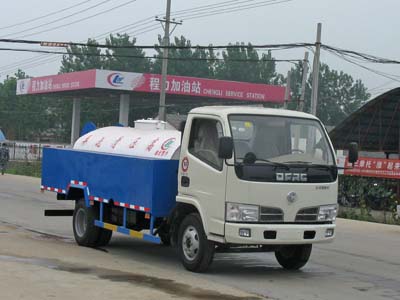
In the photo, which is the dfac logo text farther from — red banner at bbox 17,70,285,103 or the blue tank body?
the blue tank body

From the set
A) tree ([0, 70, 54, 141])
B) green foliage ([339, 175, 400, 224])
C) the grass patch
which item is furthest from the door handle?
tree ([0, 70, 54, 141])

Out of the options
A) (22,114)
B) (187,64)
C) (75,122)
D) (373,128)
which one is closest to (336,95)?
(187,64)

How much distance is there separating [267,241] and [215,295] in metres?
1.34

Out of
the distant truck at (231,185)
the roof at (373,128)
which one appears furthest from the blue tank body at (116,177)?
the roof at (373,128)

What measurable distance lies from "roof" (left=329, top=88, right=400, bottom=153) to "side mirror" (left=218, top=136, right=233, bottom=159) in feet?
60.8

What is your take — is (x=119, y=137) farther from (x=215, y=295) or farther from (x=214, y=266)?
(x=215, y=295)

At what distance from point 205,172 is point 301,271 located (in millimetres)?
2353

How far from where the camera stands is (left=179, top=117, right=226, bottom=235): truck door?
9883 mm

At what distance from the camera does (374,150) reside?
96.2ft

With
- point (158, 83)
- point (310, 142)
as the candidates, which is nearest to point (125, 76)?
point (158, 83)

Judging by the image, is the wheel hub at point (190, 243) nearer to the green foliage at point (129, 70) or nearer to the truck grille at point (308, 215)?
the truck grille at point (308, 215)

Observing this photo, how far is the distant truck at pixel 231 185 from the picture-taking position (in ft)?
32.0

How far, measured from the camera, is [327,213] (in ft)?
33.9

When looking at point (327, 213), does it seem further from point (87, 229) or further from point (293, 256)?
point (87, 229)
